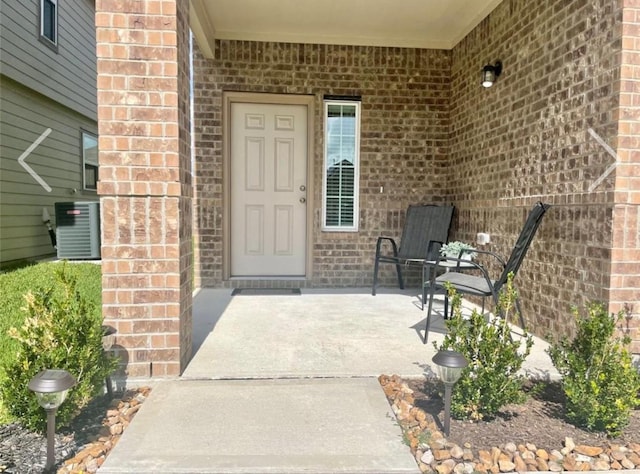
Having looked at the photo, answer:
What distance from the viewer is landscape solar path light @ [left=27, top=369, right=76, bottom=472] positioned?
1616mm

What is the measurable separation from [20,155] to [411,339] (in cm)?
650

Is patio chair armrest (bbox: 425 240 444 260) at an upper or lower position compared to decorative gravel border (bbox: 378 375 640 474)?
upper

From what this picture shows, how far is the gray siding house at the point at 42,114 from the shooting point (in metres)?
6.42

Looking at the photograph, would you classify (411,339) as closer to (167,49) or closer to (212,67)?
(167,49)

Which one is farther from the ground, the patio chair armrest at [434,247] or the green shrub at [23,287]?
the patio chair armrest at [434,247]

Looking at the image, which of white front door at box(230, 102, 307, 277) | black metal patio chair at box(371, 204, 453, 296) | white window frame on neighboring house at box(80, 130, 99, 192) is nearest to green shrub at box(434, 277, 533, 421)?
black metal patio chair at box(371, 204, 453, 296)

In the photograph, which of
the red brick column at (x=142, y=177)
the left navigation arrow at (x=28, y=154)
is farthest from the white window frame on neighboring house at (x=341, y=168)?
the left navigation arrow at (x=28, y=154)

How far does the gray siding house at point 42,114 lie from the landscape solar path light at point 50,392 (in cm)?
576

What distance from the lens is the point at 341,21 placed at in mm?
4801

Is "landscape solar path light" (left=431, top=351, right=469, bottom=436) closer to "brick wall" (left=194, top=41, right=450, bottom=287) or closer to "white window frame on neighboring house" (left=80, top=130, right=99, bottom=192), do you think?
"brick wall" (left=194, top=41, right=450, bottom=287)

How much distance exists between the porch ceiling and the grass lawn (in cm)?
280

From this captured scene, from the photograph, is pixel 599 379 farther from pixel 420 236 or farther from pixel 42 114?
pixel 42 114

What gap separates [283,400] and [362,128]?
3.75 metres

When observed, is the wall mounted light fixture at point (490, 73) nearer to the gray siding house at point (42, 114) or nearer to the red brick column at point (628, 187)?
the red brick column at point (628, 187)
